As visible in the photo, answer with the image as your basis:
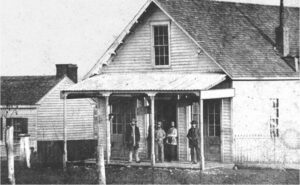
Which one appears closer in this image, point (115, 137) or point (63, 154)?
point (63, 154)

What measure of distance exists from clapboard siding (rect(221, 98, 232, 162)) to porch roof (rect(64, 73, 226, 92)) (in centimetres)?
134

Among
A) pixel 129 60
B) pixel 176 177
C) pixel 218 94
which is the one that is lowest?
pixel 176 177

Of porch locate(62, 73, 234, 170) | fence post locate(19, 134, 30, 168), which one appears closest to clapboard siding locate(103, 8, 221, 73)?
porch locate(62, 73, 234, 170)

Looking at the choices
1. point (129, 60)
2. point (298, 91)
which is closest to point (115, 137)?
point (129, 60)

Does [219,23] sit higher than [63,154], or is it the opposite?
[219,23]

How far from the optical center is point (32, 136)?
129ft

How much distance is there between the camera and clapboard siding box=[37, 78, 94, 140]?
40.5m

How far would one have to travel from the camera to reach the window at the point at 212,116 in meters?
27.2

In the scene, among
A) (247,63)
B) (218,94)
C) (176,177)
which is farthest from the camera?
(247,63)

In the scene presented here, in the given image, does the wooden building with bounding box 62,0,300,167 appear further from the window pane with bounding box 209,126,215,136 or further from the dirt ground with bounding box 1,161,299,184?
the dirt ground with bounding box 1,161,299,184

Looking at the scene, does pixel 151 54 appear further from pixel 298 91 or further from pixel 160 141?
pixel 298 91

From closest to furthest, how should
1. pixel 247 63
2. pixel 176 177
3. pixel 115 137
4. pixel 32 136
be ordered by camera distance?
pixel 176 177
pixel 247 63
pixel 115 137
pixel 32 136

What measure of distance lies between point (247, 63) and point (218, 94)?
3.12 metres

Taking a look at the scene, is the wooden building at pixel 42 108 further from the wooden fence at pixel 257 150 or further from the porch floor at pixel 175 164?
the wooden fence at pixel 257 150
